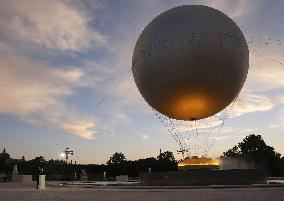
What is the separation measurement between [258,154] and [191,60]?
376 feet

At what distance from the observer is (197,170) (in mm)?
28828

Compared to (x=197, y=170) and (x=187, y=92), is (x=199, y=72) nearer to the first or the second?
(x=187, y=92)

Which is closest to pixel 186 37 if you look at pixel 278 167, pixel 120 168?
pixel 120 168

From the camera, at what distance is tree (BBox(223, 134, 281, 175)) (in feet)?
402

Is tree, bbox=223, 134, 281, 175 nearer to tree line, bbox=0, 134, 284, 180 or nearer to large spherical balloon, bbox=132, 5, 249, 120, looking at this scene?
tree line, bbox=0, 134, 284, 180

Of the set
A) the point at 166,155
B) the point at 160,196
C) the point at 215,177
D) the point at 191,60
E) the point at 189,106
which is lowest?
the point at 160,196

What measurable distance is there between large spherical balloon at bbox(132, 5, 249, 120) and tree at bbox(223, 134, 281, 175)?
102053 mm

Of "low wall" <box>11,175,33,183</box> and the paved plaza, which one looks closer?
the paved plaza

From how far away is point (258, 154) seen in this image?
128 metres

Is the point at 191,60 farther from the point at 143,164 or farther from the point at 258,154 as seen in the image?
the point at 258,154

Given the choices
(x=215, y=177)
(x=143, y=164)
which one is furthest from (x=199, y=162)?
(x=143, y=164)

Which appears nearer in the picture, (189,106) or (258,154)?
(189,106)

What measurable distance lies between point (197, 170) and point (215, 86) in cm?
950

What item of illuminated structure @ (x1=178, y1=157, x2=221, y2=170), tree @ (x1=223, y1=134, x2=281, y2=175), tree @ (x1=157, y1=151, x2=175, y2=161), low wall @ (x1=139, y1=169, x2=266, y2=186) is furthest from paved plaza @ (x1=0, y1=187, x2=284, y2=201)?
tree @ (x1=157, y1=151, x2=175, y2=161)
